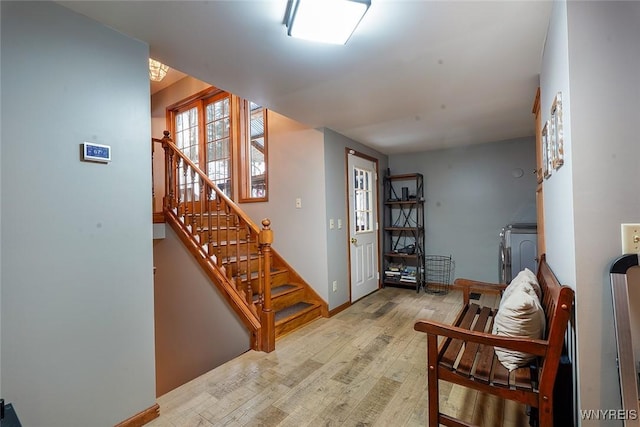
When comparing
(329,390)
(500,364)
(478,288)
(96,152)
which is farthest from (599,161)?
(96,152)

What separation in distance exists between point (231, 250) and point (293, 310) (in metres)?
1.06

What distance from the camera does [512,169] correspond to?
395 cm

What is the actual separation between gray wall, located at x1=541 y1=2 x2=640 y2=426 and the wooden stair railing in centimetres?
208

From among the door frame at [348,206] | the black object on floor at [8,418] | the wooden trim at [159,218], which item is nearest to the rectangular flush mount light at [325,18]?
the black object on floor at [8,418]

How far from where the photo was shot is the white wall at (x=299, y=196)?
334 centimetres

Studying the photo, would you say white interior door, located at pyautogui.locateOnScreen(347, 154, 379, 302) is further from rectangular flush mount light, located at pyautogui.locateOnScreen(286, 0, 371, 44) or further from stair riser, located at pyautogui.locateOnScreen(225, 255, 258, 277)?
rectangular flush mount light, located at pyautogui.locateOnScreen(286, 0, 371, 44)

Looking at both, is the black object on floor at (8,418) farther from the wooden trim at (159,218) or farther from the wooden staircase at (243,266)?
the wooden trim at (159,218)

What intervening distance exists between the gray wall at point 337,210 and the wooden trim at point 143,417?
197cm

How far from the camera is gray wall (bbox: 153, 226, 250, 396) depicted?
277 centimetres

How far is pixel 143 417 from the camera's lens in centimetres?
164

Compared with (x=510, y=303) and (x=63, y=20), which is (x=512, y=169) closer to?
(x=510, y=303)

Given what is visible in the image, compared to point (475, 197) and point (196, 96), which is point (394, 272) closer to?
point (475, 197)

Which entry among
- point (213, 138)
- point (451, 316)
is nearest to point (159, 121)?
point (213, 138)

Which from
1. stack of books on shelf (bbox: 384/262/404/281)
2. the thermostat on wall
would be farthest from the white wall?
the thermostat on wall
